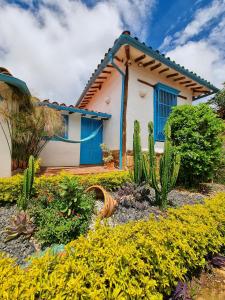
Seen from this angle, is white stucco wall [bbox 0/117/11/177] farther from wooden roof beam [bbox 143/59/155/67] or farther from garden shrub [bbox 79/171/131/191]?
wooden roof beam [bbox 143/59/155/67]

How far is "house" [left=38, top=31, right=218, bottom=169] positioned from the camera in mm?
6195

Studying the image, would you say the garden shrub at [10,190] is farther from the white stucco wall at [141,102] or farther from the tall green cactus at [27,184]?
the white stucco wall at [141,102]

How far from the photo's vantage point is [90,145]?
303 inches

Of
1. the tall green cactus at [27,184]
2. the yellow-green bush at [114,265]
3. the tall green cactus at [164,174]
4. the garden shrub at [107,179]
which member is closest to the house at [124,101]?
the garden shrub at [107,179]

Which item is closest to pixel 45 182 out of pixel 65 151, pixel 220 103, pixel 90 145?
pixel 65 151

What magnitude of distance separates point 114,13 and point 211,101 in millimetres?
7933

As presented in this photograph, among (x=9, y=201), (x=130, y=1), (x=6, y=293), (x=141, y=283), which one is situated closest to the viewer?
(x=6, y=293)

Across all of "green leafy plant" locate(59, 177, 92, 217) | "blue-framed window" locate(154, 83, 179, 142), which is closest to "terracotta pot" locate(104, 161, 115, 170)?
"blue-framed window" locate(154, 83, 179, 142)

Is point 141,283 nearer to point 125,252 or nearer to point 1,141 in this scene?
point 125,252

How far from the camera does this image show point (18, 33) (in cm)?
620

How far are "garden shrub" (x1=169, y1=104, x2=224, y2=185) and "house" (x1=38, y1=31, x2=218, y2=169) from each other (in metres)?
1.82

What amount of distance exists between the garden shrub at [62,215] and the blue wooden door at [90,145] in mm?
4378

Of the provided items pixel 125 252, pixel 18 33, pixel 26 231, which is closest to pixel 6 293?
pixel 125 252

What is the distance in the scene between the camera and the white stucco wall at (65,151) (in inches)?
262
